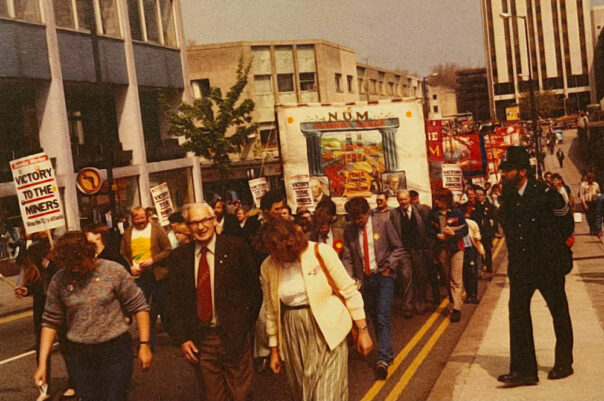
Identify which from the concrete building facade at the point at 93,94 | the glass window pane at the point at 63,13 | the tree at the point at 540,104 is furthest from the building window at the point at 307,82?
the tree at the point at 540,104

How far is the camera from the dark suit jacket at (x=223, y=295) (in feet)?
17.9

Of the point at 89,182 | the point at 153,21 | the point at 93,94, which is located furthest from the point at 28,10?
the point at 89,182

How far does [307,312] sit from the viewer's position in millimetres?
5332

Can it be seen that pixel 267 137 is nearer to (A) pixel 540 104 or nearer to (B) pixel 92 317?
(B) pixel 92 317

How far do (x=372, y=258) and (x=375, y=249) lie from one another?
0.32ft

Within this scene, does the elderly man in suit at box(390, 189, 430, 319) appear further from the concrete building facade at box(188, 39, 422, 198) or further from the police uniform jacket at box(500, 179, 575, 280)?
the concrete building facade at box(188, 39, 422, 198)

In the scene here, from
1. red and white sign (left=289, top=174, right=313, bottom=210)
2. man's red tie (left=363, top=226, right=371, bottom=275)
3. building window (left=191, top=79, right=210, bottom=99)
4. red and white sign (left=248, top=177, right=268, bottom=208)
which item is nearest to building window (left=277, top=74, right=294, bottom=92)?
building window (left=191, top=79, right=210, bottom=99)

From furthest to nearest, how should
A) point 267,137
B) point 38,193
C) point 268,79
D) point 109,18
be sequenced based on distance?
point 268,79
point 267,137
point 109,18
point 38,193

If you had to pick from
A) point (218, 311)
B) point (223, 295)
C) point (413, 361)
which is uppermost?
point (223, 295)

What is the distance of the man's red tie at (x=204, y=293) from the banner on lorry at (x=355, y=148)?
35.0 ft

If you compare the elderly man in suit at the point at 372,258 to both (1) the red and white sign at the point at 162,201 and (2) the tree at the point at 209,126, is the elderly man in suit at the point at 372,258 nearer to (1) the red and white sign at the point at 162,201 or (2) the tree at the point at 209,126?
(1) the red and white sign at the point at 162,201

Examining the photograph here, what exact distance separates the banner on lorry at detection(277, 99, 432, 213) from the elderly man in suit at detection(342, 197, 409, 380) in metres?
7.89

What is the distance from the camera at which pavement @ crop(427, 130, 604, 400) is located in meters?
6.51

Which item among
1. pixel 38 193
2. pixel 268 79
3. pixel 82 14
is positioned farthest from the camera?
pixel 268 79
